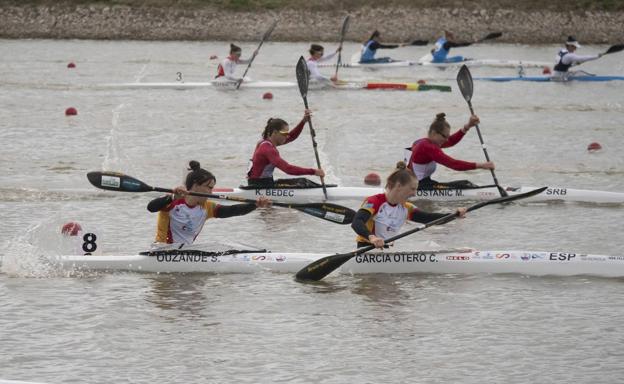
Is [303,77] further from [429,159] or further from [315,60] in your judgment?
[315,60]

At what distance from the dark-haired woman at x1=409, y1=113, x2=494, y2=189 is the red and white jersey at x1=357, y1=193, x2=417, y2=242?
362 centimetres

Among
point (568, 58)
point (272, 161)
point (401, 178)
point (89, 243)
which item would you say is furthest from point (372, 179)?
point (568, 58)

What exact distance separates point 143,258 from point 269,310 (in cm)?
198

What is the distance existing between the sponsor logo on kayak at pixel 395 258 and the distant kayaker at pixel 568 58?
20.2 meters

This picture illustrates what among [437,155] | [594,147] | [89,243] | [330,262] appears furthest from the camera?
[594,147]

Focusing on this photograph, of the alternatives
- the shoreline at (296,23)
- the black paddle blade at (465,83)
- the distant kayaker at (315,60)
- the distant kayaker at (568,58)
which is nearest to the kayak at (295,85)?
the distant kayaker at (315,60)

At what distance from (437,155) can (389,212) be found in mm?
4042

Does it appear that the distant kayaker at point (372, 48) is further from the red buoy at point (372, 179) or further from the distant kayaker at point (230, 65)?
the red buoy at point (372, 179)

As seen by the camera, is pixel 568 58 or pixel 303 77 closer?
pixel 303 77

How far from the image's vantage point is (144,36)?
161 feet

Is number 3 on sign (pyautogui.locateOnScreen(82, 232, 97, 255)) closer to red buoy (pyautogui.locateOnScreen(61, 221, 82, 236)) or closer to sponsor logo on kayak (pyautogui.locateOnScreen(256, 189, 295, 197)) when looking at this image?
red buoy (pyautogui.locateOnScreen(61, 221, 82, 236))

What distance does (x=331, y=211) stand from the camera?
13.6m

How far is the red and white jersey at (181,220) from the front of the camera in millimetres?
13234

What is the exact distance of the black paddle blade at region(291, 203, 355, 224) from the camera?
13.6 meters
